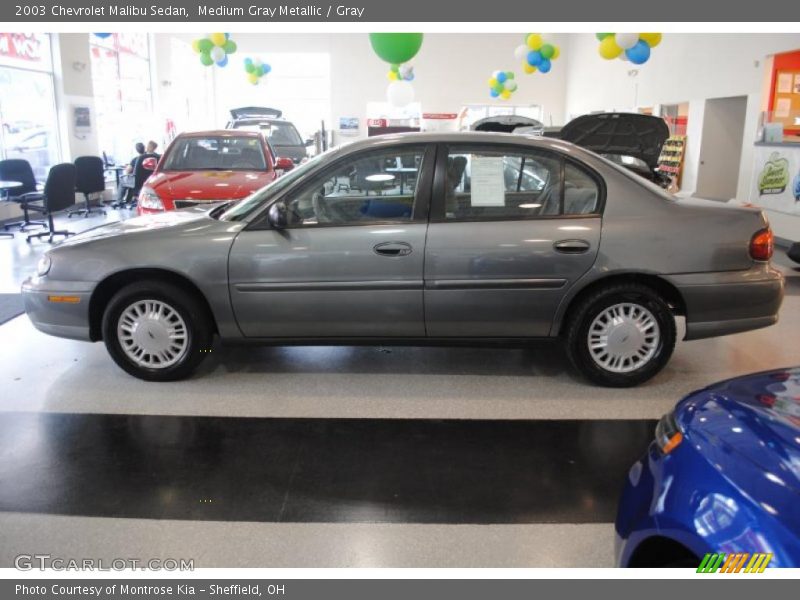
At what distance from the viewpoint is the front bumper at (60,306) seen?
155 inches

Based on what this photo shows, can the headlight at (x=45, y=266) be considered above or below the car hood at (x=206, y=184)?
below

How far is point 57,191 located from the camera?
9141mm

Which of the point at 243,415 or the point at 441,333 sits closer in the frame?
the point at 243,415

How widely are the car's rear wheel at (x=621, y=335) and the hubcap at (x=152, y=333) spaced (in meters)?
2.38

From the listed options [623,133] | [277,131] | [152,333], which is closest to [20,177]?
[277,131]

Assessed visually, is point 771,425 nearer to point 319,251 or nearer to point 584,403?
point 584,403

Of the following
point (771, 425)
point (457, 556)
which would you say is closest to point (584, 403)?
point (457, 556)

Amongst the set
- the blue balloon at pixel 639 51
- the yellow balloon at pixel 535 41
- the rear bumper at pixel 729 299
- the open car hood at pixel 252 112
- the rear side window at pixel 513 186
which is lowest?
the rear bumper at pixel 729 299

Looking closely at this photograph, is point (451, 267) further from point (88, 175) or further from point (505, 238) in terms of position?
point (88, 175)

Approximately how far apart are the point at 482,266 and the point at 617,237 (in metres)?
0.80

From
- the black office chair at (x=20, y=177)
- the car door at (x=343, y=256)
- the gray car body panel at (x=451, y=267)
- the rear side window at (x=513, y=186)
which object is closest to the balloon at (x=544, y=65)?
the black office chair at (x=20, y=177)

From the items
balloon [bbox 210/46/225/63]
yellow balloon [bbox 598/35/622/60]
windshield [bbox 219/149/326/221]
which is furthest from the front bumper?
balloon [bbox 210/46/225/63]

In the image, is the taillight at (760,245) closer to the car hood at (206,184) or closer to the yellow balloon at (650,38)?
the car hood at (206,184)

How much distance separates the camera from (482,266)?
12.3 feet
